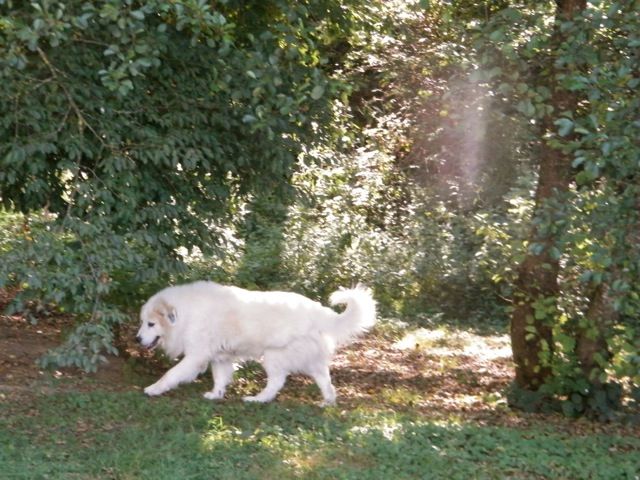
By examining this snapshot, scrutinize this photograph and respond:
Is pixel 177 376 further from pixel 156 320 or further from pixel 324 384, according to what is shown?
pixel 324 384

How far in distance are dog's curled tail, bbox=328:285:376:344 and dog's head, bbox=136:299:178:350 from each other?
1599 mm

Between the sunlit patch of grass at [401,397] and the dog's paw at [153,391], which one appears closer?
the dog's paw at [153,391]

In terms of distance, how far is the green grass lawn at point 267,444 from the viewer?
294 inches

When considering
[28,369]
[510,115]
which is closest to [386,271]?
[510,115]

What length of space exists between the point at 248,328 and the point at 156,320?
908 millimetres

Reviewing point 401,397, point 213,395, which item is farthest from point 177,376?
point 401,397

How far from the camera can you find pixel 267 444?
26.4 feet

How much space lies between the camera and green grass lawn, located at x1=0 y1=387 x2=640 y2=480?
747cm

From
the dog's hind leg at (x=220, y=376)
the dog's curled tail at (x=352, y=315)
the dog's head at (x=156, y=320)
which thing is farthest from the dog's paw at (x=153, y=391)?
the dog's curled tail at (x=352, y=315)

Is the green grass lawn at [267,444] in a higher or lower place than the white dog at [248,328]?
lower

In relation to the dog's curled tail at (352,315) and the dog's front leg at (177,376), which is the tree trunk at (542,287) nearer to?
the dog's curled tail at (352,315)

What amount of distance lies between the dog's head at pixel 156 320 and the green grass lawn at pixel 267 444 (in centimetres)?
64

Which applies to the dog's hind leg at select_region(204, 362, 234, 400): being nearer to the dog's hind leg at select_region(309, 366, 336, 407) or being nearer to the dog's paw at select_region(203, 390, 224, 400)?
the dog's paw at select_region(203, 390, 224, 400)

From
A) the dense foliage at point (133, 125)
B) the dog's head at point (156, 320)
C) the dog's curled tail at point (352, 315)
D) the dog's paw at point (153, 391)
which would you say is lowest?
the dog's paw at point (153, 391)
